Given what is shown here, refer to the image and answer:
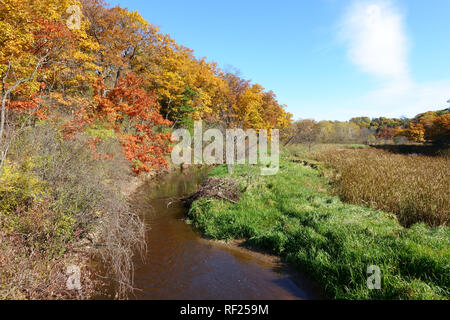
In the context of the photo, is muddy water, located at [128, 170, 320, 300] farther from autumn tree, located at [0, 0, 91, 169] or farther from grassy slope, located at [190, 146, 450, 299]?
autumn tree, located at [0, 0, 91, 169]

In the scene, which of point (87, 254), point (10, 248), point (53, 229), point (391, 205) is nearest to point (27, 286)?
point (10, 248)

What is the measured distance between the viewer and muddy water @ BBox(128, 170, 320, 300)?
585 cm

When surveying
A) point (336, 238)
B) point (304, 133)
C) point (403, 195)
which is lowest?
point (336, 238)

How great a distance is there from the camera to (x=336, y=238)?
676cm

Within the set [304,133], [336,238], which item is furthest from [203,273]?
[304,133]

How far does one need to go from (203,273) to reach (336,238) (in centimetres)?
394

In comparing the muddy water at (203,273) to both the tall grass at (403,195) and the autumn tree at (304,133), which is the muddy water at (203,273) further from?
the autumn tree at (304,133)

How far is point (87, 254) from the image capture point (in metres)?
6.73

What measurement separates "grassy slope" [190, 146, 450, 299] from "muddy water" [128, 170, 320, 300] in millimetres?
664

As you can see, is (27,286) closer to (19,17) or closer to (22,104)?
(22,104)

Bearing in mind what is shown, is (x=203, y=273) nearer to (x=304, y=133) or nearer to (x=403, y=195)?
(x=403, y=195)

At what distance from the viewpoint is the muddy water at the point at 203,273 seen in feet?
19.2

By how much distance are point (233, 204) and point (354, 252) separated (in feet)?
19.1

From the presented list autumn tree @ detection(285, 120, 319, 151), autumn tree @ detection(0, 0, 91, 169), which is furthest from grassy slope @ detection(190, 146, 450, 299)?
autumn tree @ detection(285, 120, 319, 151)
